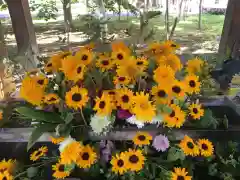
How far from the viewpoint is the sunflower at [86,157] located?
2.11ft

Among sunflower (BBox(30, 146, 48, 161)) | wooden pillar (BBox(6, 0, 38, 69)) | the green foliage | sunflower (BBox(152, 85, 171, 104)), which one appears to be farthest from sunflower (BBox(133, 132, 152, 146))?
the green foliage

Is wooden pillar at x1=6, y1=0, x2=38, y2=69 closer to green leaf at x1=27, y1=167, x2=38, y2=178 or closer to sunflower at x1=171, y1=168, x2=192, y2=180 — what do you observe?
green leaf at x1=27, y1=167, x2=38, y2=178

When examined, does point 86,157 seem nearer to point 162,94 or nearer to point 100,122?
point 100,122

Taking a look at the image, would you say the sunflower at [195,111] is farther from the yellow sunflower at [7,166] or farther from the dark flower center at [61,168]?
the yellow sunflower at [7,166]

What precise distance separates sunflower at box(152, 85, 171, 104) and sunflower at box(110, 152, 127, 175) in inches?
6.6

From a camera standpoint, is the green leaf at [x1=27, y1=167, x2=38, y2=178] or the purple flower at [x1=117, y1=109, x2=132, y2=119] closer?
the purple flower at [x1=117, y1=109, x2=132, y2=119]

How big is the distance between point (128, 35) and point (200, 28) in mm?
4049

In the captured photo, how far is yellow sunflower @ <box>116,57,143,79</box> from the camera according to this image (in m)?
0.66

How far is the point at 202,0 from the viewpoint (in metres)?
4.72

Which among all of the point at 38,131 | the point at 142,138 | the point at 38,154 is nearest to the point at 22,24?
the point at 38,154

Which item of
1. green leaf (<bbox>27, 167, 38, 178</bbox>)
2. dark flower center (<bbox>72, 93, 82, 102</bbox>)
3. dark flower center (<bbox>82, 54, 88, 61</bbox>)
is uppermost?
dark flower center (<bbox>82, 54, 88, 61</bbox>)

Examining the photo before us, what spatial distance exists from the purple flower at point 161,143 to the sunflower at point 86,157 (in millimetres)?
168

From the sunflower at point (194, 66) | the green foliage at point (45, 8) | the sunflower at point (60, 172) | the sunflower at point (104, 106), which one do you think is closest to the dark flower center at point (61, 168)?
the sunflower at point (60, 172)

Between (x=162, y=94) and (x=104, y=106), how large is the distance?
0.48ft
